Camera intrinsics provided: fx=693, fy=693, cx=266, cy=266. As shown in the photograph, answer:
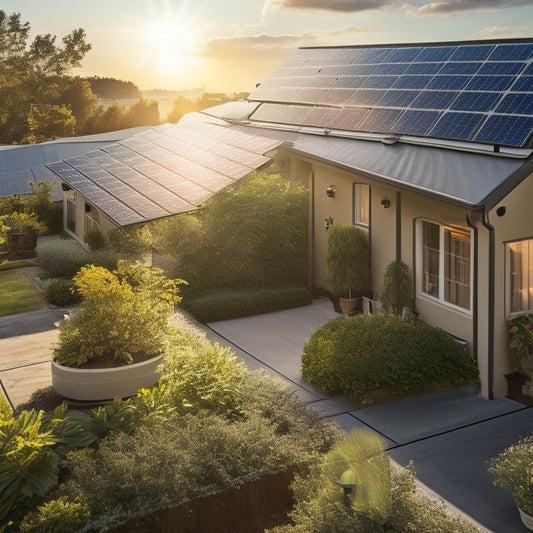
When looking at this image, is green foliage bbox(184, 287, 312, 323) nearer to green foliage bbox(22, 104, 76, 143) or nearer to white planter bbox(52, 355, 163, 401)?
white planter bbox(52, 355, 163, 401)

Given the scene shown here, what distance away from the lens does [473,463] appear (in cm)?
961

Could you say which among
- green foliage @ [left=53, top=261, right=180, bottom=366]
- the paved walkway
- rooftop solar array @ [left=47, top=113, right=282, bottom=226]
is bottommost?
the paved walkway

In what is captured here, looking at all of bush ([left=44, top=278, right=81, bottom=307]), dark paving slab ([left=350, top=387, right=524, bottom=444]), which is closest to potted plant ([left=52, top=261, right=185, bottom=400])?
dark paving slab ([left=350, top=387, right=524, bottom=444])

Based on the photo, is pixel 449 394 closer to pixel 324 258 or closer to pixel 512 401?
pixel 512 401

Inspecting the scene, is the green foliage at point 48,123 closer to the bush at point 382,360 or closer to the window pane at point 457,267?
the window pane at point 457,267

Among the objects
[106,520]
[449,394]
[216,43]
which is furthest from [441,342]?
[216,43]

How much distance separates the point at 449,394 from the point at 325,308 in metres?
5.59

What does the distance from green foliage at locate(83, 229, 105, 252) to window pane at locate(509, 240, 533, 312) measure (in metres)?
13.3

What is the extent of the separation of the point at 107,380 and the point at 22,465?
3.36 meters

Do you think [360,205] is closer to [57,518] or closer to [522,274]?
[522,274]

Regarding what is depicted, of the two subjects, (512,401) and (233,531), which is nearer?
(233,531)

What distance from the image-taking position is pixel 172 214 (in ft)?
55.9

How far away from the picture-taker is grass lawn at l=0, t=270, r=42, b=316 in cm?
1797

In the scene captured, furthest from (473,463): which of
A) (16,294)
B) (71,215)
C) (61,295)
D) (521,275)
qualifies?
(71,215)
